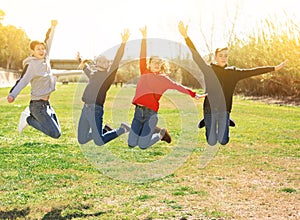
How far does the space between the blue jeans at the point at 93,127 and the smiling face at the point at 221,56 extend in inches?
71.5

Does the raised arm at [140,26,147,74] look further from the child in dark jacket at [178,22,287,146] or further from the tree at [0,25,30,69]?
the tree at [0,25,30,69]

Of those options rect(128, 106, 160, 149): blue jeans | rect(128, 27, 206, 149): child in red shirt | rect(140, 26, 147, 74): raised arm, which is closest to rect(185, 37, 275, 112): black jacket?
rect(128, 27, 206, 149): child in red shirt

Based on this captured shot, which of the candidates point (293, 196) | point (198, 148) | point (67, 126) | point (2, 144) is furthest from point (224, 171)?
point (67, 126)

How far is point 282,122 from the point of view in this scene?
2580cm

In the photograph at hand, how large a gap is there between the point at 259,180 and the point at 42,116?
6.33 m

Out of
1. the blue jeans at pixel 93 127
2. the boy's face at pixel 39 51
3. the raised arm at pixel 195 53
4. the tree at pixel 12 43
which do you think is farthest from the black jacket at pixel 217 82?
the tree at pixel 12 43

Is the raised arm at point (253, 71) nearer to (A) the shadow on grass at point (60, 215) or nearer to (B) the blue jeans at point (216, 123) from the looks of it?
(B) the blue jeans at point (216, 123)

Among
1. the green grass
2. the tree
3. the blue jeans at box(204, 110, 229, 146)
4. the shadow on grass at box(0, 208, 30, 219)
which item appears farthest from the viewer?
the tree

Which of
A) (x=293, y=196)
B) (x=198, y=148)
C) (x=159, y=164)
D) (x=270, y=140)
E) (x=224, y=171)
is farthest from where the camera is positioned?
(x=270, y=140)

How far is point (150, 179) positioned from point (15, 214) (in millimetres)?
4087

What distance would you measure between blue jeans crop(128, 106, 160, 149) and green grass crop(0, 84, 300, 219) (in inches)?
65.0

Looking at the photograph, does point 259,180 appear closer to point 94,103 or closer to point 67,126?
point 94,103

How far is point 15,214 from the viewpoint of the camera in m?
8.98

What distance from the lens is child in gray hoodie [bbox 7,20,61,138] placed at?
25.7 ft
